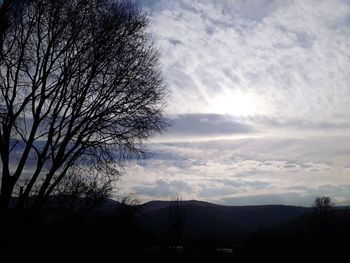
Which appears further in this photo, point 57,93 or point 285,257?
point 285,257

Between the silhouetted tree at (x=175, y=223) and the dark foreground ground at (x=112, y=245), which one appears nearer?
the dark foreground ground at (x=112, y=245)

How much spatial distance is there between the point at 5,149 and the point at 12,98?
1.39 m

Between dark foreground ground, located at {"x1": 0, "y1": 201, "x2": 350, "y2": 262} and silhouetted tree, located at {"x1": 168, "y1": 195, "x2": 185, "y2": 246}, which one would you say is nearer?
dark foreground ground, located at {"x1": 0, "y1": 201, "x2": 350, "y2": 262}

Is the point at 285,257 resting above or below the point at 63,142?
below

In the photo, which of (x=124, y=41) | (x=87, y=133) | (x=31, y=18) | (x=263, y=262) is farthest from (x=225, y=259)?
(x=31, y=18)

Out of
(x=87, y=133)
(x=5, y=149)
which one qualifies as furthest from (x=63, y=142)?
(x=5, y=149)

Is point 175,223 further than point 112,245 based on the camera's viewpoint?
Yes

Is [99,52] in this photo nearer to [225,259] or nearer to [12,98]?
[12,98]

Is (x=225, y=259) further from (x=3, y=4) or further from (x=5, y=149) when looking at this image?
(x=3, y=4)

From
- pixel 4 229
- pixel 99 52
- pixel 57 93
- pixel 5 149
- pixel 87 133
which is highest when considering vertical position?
pixel 99 52

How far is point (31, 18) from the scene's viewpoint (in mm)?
10203

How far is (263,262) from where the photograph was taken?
2053 cm

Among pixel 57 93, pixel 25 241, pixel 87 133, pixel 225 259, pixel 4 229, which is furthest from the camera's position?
pixel 225 259

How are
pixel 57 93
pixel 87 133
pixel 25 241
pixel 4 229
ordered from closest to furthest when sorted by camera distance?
pixel 4 229, pixel 57 93, pixel 87 133, pixel 25 241
